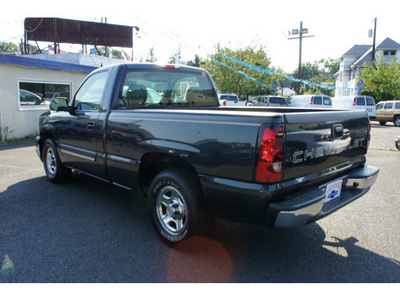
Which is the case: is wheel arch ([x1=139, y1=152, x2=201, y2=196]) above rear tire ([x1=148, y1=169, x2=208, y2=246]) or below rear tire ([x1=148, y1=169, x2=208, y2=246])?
above

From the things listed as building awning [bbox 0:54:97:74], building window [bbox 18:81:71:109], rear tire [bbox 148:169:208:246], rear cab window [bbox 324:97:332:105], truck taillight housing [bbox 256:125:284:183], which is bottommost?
rear tire [bbox 148:169:208:246]

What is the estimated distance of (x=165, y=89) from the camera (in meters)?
4.09

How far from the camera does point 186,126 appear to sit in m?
2.74

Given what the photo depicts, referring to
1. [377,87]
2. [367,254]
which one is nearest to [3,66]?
[367,254]

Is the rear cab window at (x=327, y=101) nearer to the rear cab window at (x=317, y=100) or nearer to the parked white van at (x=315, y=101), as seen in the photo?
the parked white van at (x=315, y=101)

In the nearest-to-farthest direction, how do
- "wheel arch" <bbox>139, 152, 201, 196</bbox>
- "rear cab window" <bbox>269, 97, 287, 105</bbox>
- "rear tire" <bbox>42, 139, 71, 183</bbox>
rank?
1. "wheel arch" <bbox>139, 152, 201, 196</bbox>
2. "rear tire" <bbox>42, 139, 71, 183</bbox>
3. "rear cab window" <bbox>269, 97, 287, 105</bbox>

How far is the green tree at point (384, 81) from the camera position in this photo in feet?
92.3

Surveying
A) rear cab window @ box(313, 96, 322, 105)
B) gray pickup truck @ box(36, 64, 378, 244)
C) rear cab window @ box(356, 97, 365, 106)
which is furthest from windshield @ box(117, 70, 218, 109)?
rear cab window @ box(356, 97, 365, 106)

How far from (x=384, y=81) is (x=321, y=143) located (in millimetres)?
31281

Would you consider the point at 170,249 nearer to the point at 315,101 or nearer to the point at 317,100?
the point at 315,101

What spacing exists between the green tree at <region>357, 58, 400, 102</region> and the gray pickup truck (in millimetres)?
29919

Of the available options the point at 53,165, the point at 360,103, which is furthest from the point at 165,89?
the point at 360,103

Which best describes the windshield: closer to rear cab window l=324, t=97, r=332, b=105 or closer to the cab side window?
the cab side window

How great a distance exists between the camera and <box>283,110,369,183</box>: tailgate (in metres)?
2.39
